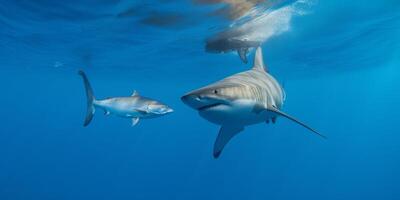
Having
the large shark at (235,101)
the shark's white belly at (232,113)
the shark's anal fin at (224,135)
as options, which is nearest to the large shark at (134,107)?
the shark's anal fin at (224,135)

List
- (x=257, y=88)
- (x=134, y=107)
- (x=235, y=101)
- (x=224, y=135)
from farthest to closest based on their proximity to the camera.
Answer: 1. (x=134, y=107)
2. (x=224, y=135)
3. (x=257, y=88)
4. (x=235, y=101)

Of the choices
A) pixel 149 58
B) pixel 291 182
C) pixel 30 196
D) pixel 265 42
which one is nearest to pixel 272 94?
pixel 265 42

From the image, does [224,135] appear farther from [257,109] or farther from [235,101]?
[235,101]

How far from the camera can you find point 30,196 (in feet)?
135

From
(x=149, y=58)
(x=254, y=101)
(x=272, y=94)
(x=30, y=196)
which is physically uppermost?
(x=149, y=58)

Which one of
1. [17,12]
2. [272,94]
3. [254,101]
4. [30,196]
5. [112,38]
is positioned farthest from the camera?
[30,196]

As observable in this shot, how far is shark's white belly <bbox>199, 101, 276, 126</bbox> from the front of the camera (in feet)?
15.5

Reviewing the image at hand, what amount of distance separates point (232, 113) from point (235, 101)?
22cm

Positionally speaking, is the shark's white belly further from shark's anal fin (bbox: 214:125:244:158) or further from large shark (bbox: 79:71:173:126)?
large shark (bbox: 79:71:173:126)

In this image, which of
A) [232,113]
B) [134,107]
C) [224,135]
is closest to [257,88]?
[232,113]

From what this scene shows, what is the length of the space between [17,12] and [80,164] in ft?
329

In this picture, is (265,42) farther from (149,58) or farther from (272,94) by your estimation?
(272,94)

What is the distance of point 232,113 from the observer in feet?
16.5

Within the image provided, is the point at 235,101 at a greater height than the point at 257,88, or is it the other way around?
the point at 257,88
